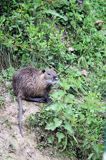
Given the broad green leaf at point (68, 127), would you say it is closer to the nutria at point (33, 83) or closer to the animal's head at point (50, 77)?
the nutria at point (33, 83)

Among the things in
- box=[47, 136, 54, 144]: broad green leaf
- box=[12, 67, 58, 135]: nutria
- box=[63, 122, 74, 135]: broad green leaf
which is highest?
box=[12, 67, 58, 135]: nutria

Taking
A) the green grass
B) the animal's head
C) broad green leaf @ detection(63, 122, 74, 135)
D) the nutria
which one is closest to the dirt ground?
the green grass

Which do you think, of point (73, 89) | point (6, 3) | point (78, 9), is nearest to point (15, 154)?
point (73, 89)

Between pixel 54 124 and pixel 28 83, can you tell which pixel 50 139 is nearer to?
pixel 54 124

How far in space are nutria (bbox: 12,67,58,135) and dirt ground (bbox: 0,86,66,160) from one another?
0.27 metres

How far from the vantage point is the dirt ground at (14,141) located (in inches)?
189

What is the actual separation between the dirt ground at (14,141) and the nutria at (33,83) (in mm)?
269

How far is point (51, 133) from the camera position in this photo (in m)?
5.13

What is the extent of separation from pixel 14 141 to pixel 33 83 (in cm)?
99

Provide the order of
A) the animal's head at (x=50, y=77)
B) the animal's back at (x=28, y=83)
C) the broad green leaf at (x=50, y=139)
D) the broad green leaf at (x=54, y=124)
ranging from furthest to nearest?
the animal's head at (x=50, y=77) → the animal's back at (x=28, y=83) → the broad green leaf at (x=50, y=139) → the broad green leaf at (x=54, y=124)

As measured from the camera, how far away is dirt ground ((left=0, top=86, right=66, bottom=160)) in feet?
15.8

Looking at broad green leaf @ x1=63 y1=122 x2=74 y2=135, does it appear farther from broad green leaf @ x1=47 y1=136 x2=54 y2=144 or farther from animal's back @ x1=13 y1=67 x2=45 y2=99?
animal's back @ x1=13 y1=67 x2=45 y2=99

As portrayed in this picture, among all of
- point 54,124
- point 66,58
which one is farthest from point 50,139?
point 66,58

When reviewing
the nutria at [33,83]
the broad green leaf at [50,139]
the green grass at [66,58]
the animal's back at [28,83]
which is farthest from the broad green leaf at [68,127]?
the animal's back at [28,83]
